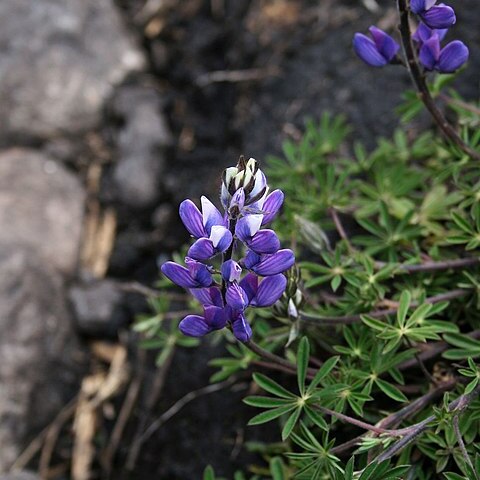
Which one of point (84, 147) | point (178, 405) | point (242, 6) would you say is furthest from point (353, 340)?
point (242, 6)

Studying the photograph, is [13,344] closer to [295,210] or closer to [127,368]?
[127,368]

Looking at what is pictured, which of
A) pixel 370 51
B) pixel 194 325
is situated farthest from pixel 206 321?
pixel 370 51

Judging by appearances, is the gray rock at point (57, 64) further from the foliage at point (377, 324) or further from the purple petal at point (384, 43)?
the purple petal at point (384, 43)

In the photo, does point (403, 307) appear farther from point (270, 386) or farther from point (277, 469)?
point (277, 469)

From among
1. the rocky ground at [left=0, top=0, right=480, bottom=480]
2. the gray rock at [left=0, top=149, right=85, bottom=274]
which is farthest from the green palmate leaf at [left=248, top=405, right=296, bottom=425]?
the gray rock at [left=0, top=149, right=85, bottom=274]

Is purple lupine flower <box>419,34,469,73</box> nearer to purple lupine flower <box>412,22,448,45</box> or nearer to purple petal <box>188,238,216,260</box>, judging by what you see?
purple lupine flower <box>412,22,448,45</box>

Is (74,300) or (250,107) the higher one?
(250,107)
